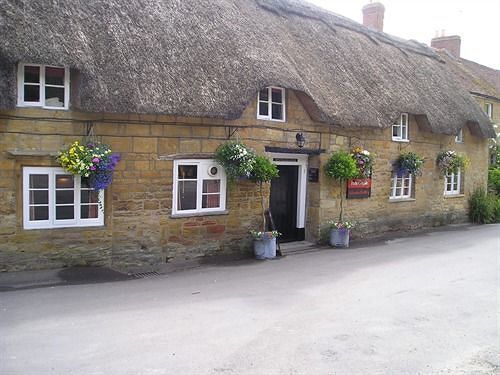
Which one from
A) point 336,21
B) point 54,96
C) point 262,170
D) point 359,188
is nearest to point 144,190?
point 54,96

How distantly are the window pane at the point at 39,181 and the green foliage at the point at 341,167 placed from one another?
6882 millimetres

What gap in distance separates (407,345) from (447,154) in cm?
1193

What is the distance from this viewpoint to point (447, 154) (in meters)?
15.9

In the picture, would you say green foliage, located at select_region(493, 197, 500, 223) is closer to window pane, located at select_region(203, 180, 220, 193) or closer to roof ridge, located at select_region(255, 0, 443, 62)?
roof ridge, located at select_region(255, 0, 443, 62)

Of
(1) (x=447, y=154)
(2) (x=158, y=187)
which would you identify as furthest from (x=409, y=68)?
(2) (x=158, y=187)

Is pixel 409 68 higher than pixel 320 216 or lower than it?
higher

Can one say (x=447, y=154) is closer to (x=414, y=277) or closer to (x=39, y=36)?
(x=414, y=277)

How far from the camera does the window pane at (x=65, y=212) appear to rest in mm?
8273

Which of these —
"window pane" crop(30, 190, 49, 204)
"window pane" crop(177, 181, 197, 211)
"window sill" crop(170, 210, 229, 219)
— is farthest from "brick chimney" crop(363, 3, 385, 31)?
"window pane" crop(30, 190, 49, 204)

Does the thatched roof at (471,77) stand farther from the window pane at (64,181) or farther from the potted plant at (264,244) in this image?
the window pane at (64,181)

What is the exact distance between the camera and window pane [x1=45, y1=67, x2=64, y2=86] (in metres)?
8.07

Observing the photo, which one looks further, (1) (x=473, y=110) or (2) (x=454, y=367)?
(1) (x=473, y=110)

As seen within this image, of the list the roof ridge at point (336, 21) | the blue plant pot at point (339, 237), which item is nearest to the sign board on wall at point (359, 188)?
the blue plant pot at point (339, 237)

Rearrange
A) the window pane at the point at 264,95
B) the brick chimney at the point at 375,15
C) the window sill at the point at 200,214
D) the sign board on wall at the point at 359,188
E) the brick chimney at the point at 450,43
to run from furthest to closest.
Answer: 1. the brick chimney at the point at 450,43
2. the brick chimney at the point at 375,15
3. the sign board on wall at the point at 359,188
4. the window pane at the point at 264,95
5. the window sill at the point at 200,214
